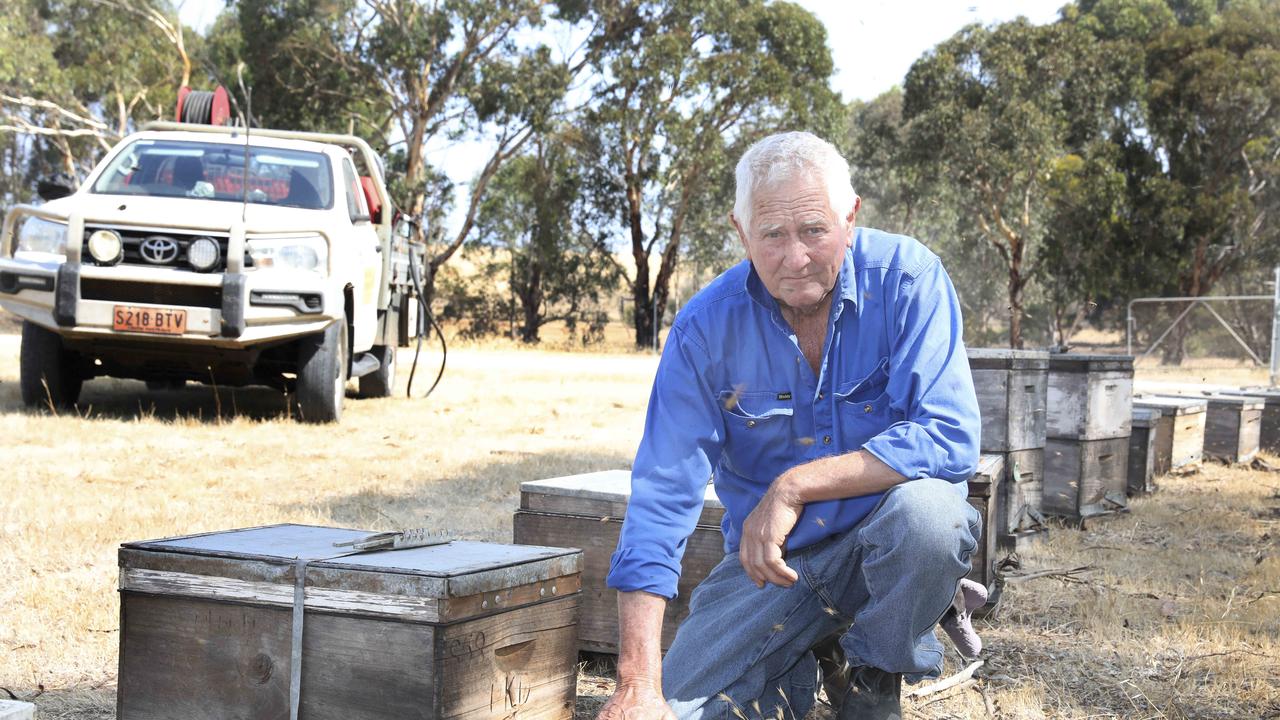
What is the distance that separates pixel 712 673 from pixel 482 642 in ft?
2.02

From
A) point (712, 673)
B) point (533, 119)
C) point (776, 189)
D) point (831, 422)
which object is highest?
point (533, 119)

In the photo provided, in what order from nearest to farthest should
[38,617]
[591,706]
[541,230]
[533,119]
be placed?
[591,706]
[38,617]
[533,119]
[541,230]

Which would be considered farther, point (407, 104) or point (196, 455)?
point (407, 104)

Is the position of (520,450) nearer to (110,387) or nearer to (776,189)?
(110,387)

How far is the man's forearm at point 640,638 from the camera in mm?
2385

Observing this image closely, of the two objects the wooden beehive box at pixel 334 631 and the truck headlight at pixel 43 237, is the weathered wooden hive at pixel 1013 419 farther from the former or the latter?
the truck headlight at pixel 43 237

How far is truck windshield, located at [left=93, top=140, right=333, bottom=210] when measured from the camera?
27.4ft

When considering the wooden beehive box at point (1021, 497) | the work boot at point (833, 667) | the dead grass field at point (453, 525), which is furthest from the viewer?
the wooden beehive box at point (1021, 497)

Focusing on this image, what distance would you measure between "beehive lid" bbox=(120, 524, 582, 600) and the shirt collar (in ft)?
2.44

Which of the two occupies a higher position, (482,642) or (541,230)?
(541,230)

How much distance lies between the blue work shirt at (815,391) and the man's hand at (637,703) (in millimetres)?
278

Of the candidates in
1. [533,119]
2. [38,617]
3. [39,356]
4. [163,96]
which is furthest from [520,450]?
[163,96]

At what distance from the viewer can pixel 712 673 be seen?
2.75 m

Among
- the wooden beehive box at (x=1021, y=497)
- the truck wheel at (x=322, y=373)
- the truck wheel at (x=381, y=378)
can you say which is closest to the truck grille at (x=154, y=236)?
the truck wheel at (x=322, y=373)
